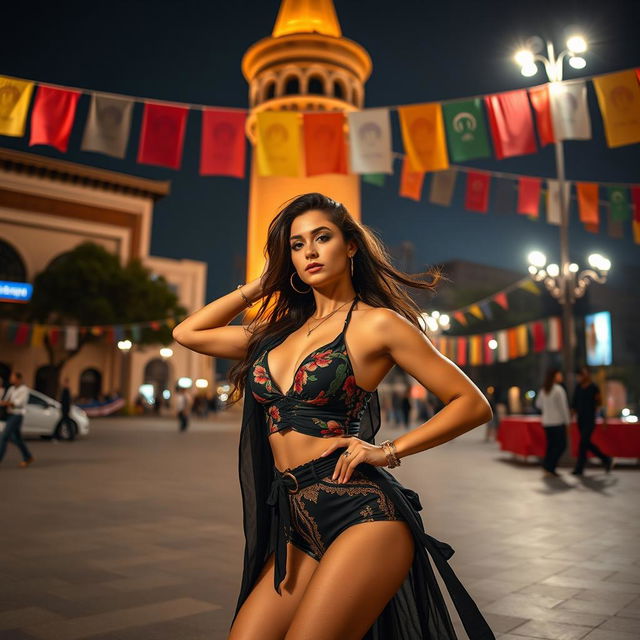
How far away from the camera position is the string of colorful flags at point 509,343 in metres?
21.7

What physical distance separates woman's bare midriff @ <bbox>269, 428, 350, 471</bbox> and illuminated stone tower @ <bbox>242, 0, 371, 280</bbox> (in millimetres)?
36982

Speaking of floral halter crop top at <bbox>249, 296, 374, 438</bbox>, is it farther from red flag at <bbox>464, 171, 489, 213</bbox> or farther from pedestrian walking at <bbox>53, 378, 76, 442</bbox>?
pedestrian walking at <bbox>53, 378, 76, 442</bbox>

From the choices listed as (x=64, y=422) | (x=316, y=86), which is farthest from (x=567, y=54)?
(x=316, y=86)

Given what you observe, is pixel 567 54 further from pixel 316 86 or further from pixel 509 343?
pixel 316 86

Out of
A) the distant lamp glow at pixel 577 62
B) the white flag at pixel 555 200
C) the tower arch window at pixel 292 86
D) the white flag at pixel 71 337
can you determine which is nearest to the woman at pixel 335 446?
the distant lamp glow at pixel 577 62

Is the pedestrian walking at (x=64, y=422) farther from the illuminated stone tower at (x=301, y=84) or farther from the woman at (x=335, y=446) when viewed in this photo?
the illuminated stone tower at (x=301, y=84)

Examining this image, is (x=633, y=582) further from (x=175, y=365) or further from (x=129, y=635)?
(x=175, y=365)

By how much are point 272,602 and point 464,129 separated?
450 inches

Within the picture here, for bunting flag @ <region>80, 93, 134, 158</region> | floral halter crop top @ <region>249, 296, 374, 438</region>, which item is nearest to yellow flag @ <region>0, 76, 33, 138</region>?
bunting flag @ <region>80, 93, 134, 158</region>

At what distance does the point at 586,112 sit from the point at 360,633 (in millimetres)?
11462

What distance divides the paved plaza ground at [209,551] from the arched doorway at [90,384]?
32005 millimetres

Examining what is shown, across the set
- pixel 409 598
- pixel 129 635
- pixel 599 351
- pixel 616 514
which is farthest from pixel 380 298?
pixel 599 351

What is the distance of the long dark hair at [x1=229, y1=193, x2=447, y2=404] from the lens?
8.05 ft

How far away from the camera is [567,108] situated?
11.5m
